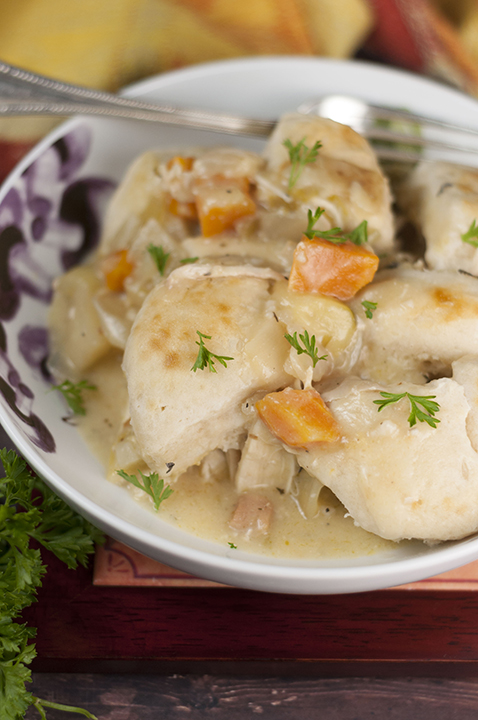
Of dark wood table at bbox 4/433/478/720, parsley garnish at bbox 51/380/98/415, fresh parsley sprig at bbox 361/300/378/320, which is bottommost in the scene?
dark wood table at bbox 4/433/478/720

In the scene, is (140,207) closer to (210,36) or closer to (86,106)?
(86,106)

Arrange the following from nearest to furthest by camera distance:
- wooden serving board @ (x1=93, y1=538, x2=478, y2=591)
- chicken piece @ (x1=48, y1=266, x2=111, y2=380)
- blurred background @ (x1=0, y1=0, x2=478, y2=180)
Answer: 1. wooden serving board @ (x1=93, y1=538, x2=478, y2=591)
2. chicken piece @ (x1=48, y1=266, x2=111, y2=380)
3. blurred background @ (x1=0, y1=0, x2=478, y2=180)

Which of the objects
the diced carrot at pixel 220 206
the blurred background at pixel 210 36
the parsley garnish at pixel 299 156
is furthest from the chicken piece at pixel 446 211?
the blurred background at pixel 210 36

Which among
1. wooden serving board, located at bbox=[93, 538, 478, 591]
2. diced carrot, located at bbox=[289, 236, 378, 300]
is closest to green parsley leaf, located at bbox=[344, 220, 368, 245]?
diced carrot, located at bbox=[289, 236, 378, 300]

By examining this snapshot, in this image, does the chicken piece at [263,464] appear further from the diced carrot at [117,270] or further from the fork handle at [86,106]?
the fork handle at [86,106]

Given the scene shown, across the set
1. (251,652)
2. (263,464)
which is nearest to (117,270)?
(263,464)

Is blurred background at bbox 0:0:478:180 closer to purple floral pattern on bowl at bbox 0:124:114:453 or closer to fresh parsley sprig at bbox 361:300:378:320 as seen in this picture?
purple floral pattern on bowl at bbox 0:124:114:453

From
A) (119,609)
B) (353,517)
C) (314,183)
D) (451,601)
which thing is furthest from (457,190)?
(119,609)
